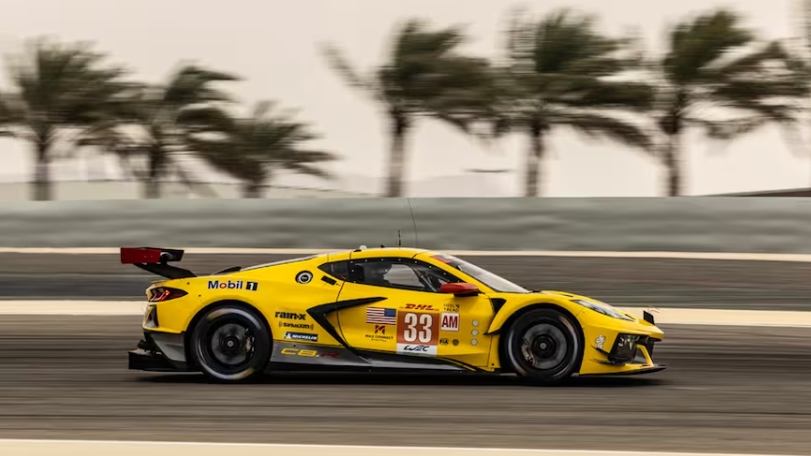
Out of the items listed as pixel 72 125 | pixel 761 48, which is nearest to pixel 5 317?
pixel 72 125

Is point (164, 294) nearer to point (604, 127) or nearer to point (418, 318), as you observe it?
point (418, 318)

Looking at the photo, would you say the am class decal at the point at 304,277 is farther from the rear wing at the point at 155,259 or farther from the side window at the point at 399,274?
the rear wing at the point at 155,259

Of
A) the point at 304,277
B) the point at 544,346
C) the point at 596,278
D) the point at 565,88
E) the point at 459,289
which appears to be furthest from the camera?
the point at 565,88

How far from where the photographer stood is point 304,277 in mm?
9297

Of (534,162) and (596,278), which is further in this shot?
(534,162)

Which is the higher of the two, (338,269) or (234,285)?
(338,269)

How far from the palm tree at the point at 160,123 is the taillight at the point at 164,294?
22.1 meters

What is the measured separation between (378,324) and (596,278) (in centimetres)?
942

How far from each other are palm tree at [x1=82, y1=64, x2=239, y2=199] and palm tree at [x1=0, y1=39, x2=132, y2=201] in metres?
0.59

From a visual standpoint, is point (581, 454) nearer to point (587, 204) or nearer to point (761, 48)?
point (587, 204)

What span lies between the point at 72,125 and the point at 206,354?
2342cm

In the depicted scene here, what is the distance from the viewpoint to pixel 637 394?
8867 mm

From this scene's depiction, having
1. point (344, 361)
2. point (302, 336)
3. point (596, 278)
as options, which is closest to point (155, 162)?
point (596, 278)

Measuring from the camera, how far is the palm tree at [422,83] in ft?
91.4
